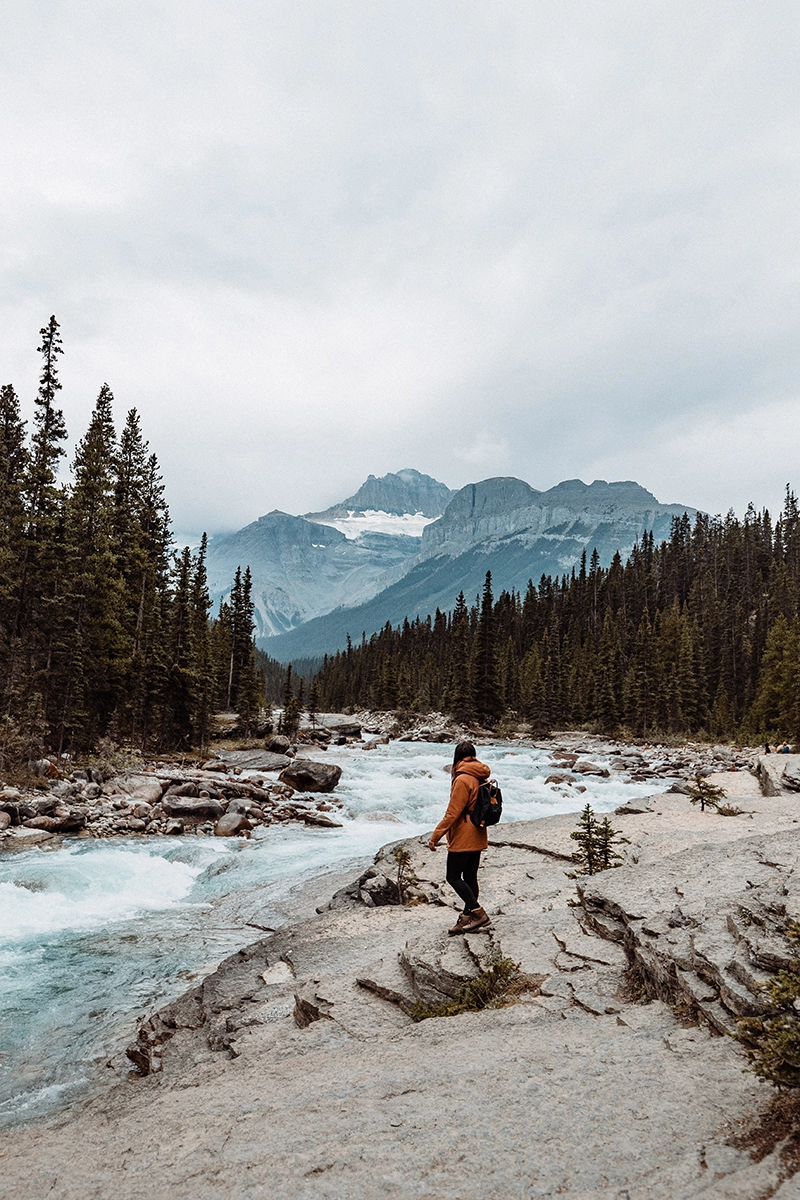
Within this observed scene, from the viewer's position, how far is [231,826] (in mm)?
20344

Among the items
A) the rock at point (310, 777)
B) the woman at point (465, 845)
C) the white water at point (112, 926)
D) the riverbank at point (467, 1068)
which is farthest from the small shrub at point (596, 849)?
the rock at point (310, 777)

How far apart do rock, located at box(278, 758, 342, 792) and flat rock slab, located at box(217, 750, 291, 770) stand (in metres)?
3.57

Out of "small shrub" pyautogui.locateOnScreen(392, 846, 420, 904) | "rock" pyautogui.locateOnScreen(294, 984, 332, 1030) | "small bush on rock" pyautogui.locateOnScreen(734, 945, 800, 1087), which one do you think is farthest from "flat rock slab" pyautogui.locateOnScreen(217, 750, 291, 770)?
"small bush on rock" pyautogui.locateOnScreen(734, 945, 800, 1087)

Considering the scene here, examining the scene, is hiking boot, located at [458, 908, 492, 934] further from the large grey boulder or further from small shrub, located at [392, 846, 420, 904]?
the large grey boulder

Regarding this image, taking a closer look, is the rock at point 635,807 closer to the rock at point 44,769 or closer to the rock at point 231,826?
the rock at point 231,826

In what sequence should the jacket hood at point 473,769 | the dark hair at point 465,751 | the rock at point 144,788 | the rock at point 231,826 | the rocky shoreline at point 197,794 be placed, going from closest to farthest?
1. the jacket hood at point 473,769
2. the dark hair at point 465,751
3. the rocky shoreline at point 197,794
4. the rock at point 231,826
5. the rock at point 144,788

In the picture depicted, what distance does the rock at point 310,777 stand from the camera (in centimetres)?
2864

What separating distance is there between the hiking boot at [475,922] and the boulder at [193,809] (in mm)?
15291

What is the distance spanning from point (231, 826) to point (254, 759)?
15.1 m

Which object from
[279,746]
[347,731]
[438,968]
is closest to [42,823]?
[438,968]

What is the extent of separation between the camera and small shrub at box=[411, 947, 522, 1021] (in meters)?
6.69

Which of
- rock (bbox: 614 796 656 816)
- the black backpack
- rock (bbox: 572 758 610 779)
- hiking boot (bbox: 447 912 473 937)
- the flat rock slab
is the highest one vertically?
the black backpack

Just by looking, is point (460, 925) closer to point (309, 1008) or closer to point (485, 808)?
point (485, 808)

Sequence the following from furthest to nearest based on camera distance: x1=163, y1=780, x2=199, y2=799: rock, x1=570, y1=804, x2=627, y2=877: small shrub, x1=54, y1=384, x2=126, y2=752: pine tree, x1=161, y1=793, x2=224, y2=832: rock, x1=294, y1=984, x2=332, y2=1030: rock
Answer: x1=54, y1=384, x2=126, y2=752: pine tree
x1=163, y1=780, x2=199, y2=799: rock
x1=161, y1=793, x2=224, y2=832: rock
x1=570, y1=804, x2=627, y2=877: small shrub
x1=294, y1=984, x2=332, y2=1030: rock
